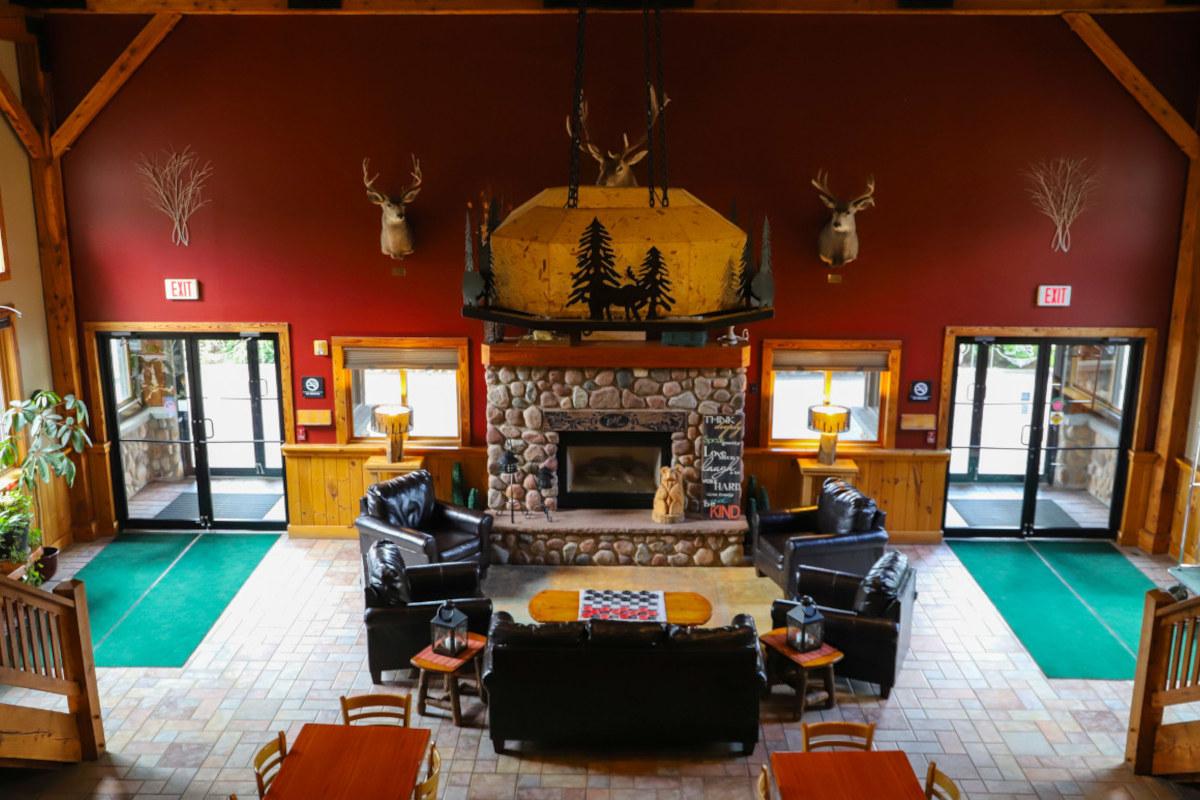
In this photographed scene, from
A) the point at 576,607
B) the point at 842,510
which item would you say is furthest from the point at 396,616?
the point at 842,510

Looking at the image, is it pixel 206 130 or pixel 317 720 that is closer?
pixel 317 720

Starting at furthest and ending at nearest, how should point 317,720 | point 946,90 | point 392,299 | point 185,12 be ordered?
1. point 392,299
2. point 946,90
3. point 185,12
4. point 317,720

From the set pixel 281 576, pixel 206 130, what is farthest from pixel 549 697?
pixel 206 130

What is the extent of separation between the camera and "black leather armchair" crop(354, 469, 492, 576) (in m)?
8.05

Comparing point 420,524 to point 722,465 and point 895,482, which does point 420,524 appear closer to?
point 722,465

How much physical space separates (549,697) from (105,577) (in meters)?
4.92

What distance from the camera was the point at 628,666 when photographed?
602 cm

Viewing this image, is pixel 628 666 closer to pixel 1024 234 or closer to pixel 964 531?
pixel 964 531

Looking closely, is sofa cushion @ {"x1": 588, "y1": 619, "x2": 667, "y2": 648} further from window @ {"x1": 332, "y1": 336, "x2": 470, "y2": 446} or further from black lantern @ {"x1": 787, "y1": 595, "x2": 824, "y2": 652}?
window @ {"x1": 332, "y1": 336, "x2": 470, "y2": 446}

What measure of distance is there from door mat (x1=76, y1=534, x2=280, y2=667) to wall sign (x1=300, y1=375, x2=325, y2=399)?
146 cm

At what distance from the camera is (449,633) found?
6.39 m

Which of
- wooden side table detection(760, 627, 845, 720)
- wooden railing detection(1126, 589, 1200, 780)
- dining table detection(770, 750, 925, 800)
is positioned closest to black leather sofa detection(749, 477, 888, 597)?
wooden side table detection(760, 627, 845, 720)

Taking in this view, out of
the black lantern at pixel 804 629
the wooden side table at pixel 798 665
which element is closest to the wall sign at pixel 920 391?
the wooden side table at pixel 798 665

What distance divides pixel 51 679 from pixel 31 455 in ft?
11.0
